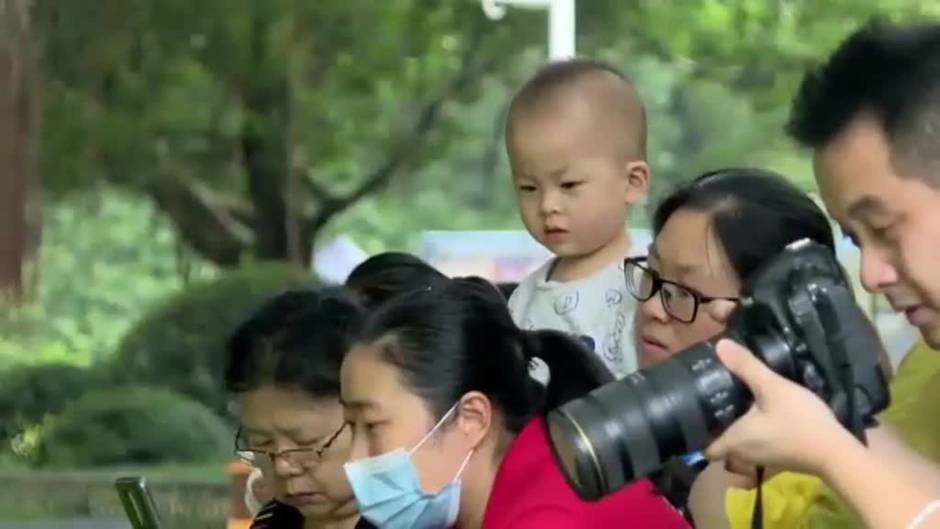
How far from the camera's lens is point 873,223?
124 centimetres

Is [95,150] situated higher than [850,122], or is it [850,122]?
[850,122]

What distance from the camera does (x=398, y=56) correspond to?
5199mm

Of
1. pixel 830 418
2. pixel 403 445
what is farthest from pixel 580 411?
pixel 403 445

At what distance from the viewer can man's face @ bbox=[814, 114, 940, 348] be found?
4.00 feet

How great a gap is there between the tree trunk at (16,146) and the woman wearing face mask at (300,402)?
3.21m

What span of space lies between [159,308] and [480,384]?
3430 millimetres

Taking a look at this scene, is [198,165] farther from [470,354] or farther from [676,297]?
[676,297]

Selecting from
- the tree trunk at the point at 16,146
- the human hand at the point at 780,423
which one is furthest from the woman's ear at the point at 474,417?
the tree trunk at the point at 16,146

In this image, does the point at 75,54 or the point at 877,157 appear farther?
the point at 75,54

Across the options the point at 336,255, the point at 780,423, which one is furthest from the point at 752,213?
the point at 336,255

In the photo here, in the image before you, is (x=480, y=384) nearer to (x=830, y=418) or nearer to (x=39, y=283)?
(x=830, y=418)

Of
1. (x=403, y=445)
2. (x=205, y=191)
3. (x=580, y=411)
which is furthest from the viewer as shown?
(x=205, y=191)

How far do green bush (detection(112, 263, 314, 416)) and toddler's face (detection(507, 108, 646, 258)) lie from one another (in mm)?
2607

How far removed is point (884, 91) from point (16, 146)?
4.40 metres
